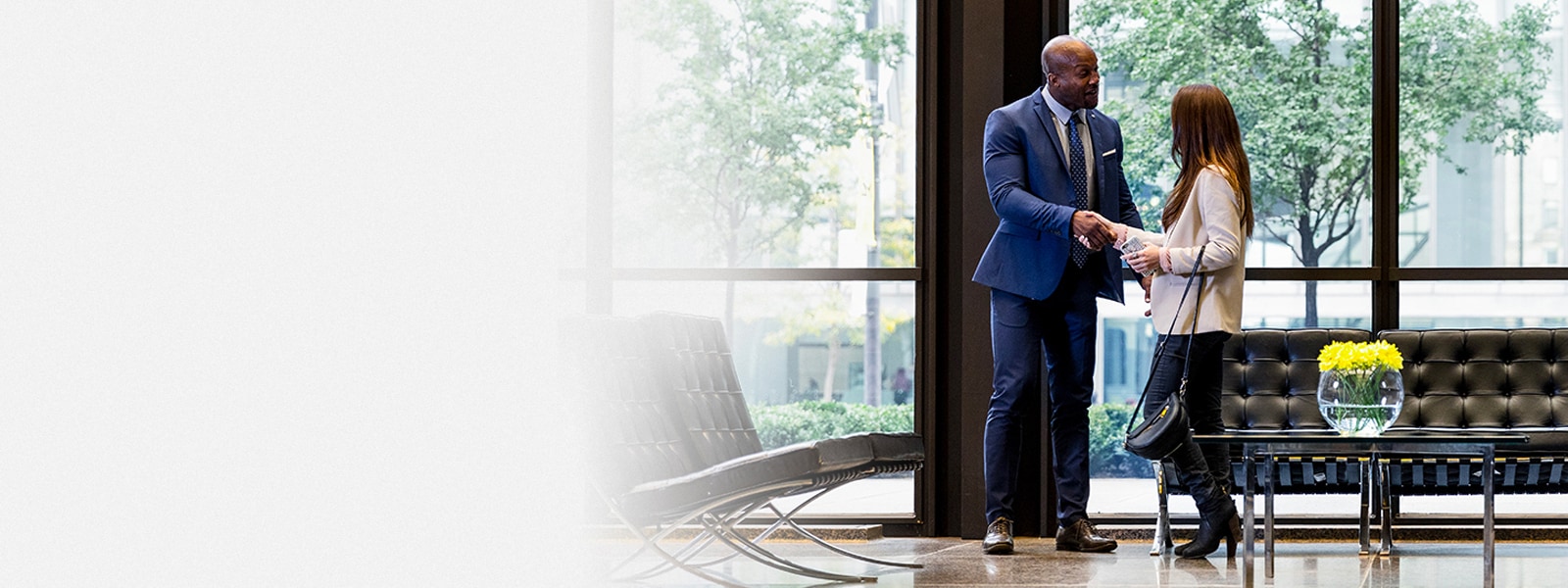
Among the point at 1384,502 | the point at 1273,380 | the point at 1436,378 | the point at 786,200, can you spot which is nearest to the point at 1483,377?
the point at 1436,378

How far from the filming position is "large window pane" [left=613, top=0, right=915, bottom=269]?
5.35 metres

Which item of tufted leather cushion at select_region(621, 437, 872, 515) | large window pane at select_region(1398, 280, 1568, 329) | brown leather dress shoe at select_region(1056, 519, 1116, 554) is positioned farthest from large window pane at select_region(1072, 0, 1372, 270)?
tufted leather cushion at select_region(621, 437, 872, 515)

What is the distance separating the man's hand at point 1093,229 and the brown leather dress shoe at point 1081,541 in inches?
36.1

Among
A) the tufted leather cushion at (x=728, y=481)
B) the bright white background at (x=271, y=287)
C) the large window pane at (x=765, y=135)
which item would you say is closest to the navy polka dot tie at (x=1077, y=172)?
the large window pane at (x=765, y=135)

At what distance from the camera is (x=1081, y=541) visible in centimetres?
465

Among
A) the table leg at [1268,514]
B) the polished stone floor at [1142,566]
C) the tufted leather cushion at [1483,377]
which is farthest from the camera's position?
the tufted leather cushion at [1483,377]

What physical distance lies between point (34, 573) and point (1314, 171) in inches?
211

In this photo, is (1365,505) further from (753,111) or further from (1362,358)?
(753,111)

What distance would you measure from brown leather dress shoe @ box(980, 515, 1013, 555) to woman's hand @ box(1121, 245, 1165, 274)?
2.93ft

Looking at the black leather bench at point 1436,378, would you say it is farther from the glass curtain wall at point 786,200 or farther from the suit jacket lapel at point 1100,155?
the glass curtain wall at point 786,200

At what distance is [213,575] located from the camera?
62 cm

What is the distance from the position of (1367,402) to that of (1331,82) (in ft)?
5.70

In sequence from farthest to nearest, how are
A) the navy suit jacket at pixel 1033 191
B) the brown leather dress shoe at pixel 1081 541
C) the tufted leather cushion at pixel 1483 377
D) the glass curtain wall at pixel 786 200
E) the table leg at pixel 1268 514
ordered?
the glass curtain wall at pixel 786 200
the tufted leather cushion at pixel 1483 377
the brown leather dress shoe at pixel 1081 541
the navy suit jacket at pixel 1033 191
the table leg at pixel 1268 514

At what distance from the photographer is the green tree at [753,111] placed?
5.38 m
